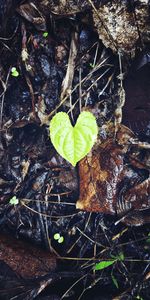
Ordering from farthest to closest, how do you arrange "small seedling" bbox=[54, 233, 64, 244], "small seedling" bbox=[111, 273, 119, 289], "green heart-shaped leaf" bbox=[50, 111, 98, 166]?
"small seedling" bbox=[54, 233, 64, 244]
"small seedling" bbox=[111, 273, 119, 289]
"green heart-shaped leaf" bbox=[50, 111, 98, 166]

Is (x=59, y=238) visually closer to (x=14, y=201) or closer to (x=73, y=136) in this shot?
(x=14, y=201)

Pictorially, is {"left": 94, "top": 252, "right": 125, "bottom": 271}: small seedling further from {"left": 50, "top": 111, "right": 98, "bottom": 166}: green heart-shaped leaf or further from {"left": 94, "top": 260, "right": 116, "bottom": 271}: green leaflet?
{"left": 50, "top": 111, "right": 98, "bottom": 166}: green heart-shaped leaf

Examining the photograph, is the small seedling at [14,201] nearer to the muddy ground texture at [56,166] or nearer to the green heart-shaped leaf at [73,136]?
the muddy ground texture at [56,166]

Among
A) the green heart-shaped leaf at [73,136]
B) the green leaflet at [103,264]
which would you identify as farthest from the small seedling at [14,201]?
the green leaflet at [103,264]

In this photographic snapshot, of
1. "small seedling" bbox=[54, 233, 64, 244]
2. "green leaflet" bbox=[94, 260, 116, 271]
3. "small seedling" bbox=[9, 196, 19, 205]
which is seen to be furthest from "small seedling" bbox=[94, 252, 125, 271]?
"small seedling" bbox=[9, 196, 19, 205]

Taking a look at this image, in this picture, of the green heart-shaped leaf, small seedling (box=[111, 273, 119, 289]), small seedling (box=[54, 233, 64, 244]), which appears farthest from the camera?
small seedling (box=[54, 233, 64, 244])

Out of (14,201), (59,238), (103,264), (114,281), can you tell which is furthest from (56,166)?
(114,281)
